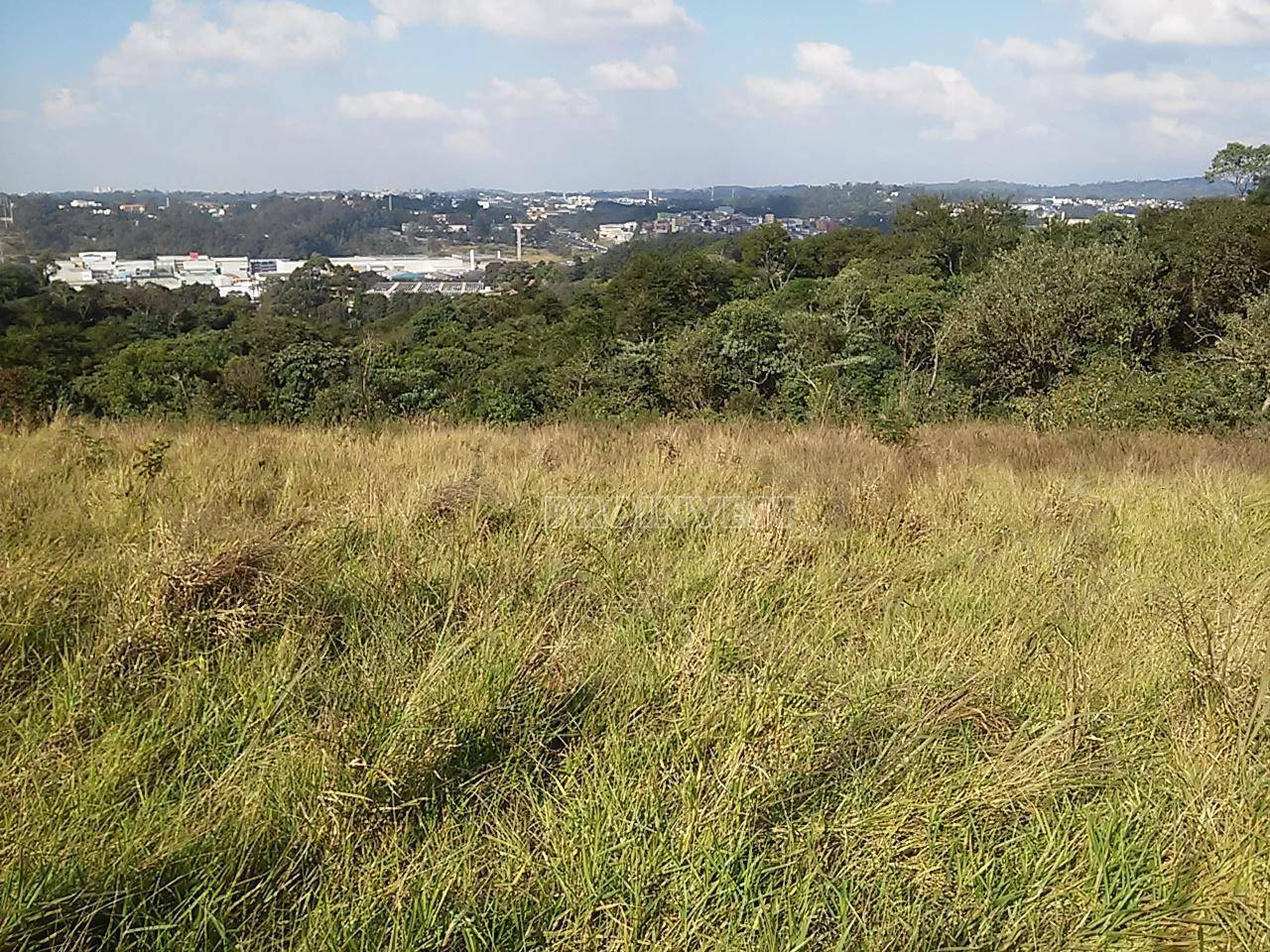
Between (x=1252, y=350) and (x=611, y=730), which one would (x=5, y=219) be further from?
(x=611, y=730)

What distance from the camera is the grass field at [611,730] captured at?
1.62 metres

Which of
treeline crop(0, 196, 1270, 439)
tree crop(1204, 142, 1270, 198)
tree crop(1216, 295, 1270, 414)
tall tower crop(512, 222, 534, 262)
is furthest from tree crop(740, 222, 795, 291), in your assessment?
tall tower crop(512, 222, 534, 262)

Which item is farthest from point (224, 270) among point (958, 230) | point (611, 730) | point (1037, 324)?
point (611, 730)

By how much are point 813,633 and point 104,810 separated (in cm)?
205

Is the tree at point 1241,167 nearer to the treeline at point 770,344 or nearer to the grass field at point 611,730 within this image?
the treeline at point 770,344

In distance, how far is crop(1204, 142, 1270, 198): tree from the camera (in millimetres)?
44469

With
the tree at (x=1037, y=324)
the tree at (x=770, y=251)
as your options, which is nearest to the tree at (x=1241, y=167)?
the tree at (x=770, y=251)

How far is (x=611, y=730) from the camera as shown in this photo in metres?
2.16

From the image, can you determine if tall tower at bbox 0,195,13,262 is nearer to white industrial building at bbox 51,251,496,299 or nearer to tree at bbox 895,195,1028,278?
white industrial building at bbox 51,251,496,299

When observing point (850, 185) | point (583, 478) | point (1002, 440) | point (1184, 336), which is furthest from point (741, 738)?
point (850, 185)

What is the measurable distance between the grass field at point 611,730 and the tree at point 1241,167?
174 ft

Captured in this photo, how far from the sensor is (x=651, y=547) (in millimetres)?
3693

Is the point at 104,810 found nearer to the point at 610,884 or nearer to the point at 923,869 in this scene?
the point at 610,884

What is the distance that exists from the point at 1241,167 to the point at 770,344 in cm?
4247
